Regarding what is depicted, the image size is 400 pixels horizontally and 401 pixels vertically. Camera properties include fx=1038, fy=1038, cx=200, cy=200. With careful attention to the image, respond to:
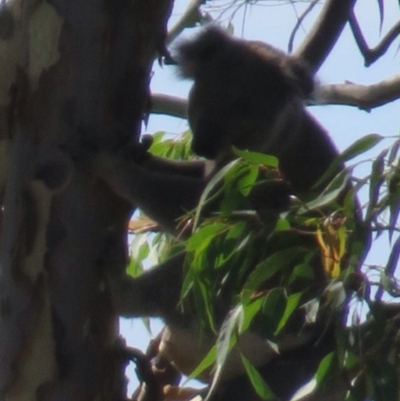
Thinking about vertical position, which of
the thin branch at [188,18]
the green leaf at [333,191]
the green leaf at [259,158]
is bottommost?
the thin branch at [188,18]

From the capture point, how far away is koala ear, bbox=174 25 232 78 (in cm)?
252

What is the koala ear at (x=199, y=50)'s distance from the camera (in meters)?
2.52

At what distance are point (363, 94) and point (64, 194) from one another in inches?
34.4

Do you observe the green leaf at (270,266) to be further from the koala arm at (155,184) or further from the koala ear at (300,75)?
the koala ear at (300,75)

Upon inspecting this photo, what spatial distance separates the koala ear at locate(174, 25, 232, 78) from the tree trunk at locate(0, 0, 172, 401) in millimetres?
679

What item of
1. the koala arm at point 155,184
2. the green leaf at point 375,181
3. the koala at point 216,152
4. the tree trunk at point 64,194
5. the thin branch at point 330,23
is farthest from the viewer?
the thin branch at point 330,23

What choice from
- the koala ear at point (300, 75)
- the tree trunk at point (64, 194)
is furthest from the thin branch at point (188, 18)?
the tree trunk at point (64, 194)

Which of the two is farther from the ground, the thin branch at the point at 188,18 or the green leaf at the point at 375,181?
the green leaf at the point at 375,181

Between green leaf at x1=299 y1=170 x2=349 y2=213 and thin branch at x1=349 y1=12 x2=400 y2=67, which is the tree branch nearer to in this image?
thin branch at x1=349 y1=12 x2=400 y2=67

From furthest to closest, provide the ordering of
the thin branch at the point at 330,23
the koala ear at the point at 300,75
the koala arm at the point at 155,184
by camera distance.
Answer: the koala ear at the point at 300,75, the thin branch at the point at 330,23, the koala arm at the point at 155,184

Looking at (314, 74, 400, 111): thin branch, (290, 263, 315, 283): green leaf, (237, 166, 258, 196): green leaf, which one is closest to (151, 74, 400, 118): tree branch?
(314, 74, 400, 111): thin branch

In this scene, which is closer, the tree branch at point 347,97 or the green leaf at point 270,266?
the green leaf at point 270,266

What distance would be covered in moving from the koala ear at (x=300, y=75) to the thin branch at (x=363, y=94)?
0.04 m

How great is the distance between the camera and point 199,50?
8.26ft
